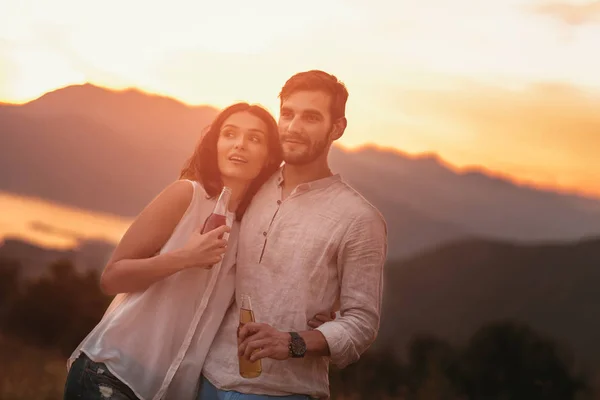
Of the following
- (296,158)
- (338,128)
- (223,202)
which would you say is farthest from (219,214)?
(338,128)

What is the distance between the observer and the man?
3736 millimetres

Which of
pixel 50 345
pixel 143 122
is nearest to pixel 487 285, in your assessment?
pixel 143 122

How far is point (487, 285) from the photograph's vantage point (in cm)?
2766

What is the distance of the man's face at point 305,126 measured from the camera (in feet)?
13.0

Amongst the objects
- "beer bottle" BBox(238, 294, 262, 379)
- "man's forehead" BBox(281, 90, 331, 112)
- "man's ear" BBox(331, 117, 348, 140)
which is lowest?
"beer bottle" BBox(238, 294, 262, 379)

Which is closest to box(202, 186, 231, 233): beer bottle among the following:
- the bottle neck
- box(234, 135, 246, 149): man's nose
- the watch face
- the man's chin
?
the bottle neck

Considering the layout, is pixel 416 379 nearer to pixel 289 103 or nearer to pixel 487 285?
pixel 289 103

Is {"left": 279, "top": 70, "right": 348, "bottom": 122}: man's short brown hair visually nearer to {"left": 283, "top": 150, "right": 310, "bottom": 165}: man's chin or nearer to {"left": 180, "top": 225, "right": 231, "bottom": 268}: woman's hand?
{"left": 283, "top": 150, "right": 310, "bottom": 165}: man's chin

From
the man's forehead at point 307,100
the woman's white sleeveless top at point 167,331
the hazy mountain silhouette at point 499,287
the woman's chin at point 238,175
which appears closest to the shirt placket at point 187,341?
the woman's white sleeveless top at point 167,331

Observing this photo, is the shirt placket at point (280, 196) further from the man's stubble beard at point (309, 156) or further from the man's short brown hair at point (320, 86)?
the man's short brown hair at point (320, 86)

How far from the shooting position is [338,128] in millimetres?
4168

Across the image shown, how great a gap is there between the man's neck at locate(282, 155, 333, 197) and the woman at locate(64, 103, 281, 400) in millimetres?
153

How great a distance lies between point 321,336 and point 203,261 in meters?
0.57

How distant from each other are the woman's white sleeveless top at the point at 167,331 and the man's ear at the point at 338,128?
28.3 inches
